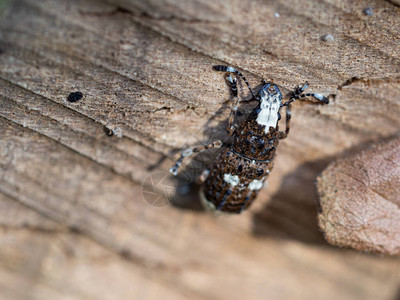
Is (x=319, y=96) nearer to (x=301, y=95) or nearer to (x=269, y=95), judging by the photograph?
(x=301, y=95)

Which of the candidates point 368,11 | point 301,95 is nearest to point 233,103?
point 301,95

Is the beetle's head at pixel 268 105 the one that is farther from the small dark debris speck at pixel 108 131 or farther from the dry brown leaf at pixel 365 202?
the small dark debris speck at pixel 108 131

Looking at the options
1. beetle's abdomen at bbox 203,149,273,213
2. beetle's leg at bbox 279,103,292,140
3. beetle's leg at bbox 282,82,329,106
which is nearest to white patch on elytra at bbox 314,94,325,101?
beetle's leg at bbox 282,82,329,106

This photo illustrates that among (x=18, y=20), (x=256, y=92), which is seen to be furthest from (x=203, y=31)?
(x=18, y=20)

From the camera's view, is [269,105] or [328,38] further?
[269,105]

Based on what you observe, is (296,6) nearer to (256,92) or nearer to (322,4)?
(322,4)

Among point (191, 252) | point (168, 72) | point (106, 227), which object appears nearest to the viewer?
point (168, 72)

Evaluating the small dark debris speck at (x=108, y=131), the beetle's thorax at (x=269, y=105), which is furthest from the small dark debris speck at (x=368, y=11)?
the small dark debris speck at (x=108, y=131)
